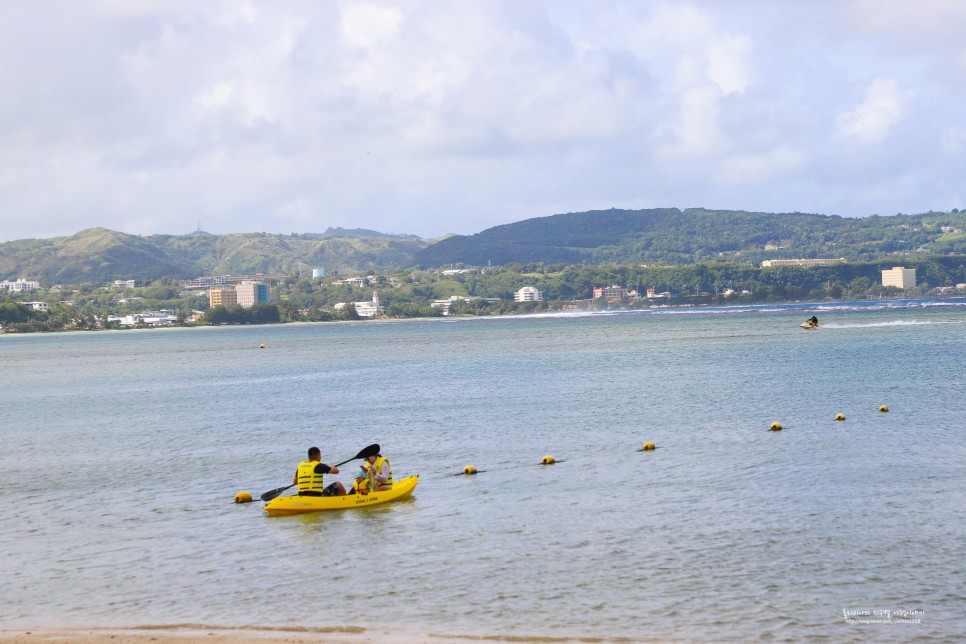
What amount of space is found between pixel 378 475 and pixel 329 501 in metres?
1.57

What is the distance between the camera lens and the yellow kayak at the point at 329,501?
2756cm

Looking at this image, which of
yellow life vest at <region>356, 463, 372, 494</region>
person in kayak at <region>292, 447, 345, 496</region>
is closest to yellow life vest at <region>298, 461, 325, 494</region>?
person in kayak at <region>292, 447, 345, 496</region>

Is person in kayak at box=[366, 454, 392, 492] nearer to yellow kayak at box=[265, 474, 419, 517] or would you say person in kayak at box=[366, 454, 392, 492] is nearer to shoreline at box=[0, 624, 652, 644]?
yellow kayak at box=[265, 474, 419, 517]

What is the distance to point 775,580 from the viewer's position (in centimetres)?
1956

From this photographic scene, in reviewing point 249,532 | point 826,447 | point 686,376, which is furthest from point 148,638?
point 686,376

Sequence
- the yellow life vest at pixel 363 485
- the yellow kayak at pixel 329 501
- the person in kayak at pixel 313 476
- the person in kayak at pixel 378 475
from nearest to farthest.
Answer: the yellow kayak at pixel 329 501, the person in kayak at pixel 313 476, the yellow life vest at pixel 363 485, the person in kayak at pixel 378 475

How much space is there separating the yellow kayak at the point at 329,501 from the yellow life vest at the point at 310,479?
0.26m

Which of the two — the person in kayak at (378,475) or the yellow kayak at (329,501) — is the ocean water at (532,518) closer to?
the yellow kayak at (329,501)

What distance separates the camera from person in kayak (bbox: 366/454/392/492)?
94.1ft

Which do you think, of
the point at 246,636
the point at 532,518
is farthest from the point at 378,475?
the point at 246,636

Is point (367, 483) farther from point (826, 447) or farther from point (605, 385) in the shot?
point (605, 385)

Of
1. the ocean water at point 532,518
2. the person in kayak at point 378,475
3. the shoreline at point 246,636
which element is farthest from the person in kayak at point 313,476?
the shoreline at point 246,636

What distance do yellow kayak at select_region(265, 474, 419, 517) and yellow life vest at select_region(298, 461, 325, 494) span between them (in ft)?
0.84

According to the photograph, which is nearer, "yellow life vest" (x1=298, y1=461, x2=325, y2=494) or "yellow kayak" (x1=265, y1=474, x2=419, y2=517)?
"yellow kayak" (x1=265, y1=474, x2=419, y2=517)
